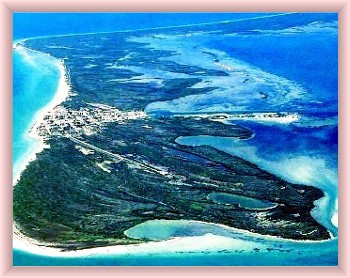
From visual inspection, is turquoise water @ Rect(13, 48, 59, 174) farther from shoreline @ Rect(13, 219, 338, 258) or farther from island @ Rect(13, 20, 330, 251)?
shoreline @ Rect(13, 219, 338, 258)

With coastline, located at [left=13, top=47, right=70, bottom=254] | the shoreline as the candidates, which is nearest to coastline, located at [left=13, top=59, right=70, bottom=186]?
coastline, located at [left=13, top=47, right=70, bottom=254]

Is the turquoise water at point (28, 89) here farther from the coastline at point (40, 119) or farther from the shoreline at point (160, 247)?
the shoreline at point (160, 247)

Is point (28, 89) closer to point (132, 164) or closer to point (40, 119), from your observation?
point (40, 119)

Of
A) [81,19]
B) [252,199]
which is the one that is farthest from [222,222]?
[81,19]

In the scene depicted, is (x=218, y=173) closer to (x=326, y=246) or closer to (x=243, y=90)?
(x=243, y=90)

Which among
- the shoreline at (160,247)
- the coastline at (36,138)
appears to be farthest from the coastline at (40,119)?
the shoreline at (160,247)

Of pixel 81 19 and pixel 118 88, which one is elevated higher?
pixel 81 19
